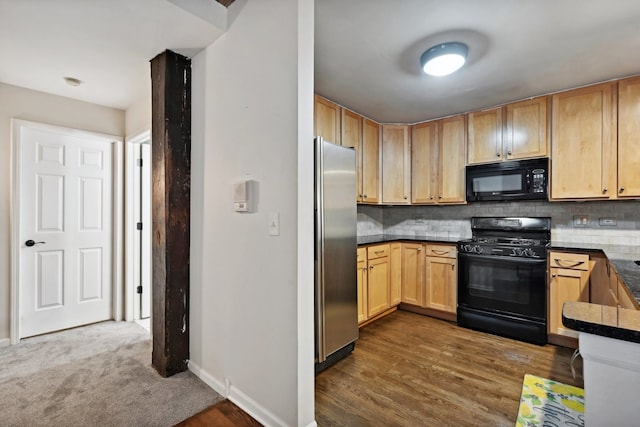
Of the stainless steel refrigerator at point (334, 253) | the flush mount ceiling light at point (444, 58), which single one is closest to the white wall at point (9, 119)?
the stainless steel refrigerator at point (334, 253)

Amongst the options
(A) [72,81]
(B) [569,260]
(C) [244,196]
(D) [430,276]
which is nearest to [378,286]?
(D) [430,276]

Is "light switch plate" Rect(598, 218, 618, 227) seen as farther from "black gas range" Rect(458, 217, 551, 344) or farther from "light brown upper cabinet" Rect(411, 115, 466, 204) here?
"light brown upper cabinet" Rect(411, 115, 466, 204)

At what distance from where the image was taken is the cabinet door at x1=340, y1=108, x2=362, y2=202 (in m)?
3.43

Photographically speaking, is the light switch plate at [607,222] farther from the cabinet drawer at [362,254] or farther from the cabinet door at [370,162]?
the cabinet drawer at [362,254]

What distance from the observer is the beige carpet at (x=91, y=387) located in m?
1.81

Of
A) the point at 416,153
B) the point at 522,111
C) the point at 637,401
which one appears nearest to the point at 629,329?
the point at 637,401

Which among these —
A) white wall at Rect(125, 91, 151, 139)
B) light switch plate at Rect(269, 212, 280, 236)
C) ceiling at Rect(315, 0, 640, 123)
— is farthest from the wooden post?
ceiling at Rect(315, 0, 640, 123)

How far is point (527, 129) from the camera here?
320 cm

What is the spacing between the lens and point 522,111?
10.6 feet

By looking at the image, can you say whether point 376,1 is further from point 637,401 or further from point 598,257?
point 598,257

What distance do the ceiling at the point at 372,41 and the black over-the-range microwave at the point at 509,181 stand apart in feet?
2.43

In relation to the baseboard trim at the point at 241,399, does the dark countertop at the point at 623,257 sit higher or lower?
higher

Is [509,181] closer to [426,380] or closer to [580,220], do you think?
[580,220]

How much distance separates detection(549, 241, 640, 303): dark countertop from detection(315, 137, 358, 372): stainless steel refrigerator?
1.67m
